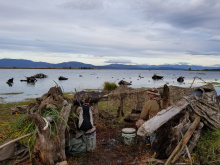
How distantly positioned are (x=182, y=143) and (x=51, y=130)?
4.23 meters

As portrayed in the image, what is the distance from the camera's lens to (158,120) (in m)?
5.14

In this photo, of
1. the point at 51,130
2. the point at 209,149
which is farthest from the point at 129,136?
the point at 51,130

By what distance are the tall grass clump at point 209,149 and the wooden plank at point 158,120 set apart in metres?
1.90

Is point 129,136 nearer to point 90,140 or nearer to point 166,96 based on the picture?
point 90,140

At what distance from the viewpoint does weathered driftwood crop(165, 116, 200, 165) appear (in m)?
5.74

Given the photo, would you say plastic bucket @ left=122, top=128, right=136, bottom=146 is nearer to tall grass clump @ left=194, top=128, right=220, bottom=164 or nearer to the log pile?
the log pile

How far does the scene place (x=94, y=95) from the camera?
11.6 m

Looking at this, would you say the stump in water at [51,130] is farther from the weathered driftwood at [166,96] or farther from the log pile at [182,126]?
the weathered driftwood at [166,96]

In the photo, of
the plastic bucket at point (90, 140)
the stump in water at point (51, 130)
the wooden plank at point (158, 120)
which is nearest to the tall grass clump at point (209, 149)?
the wooden plank at point (158, 120)

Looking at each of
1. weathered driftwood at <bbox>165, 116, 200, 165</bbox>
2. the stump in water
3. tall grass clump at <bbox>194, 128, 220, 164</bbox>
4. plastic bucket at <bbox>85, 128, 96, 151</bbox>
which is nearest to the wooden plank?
weathered driftwood at <bbox>165, 116, 200, 165</bbox>

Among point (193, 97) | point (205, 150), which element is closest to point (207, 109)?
point (193, 97)

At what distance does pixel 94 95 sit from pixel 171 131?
6.39 meters

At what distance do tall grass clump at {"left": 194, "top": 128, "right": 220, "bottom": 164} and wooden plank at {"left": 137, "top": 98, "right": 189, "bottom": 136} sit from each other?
190cm

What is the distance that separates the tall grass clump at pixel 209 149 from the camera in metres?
6.32
